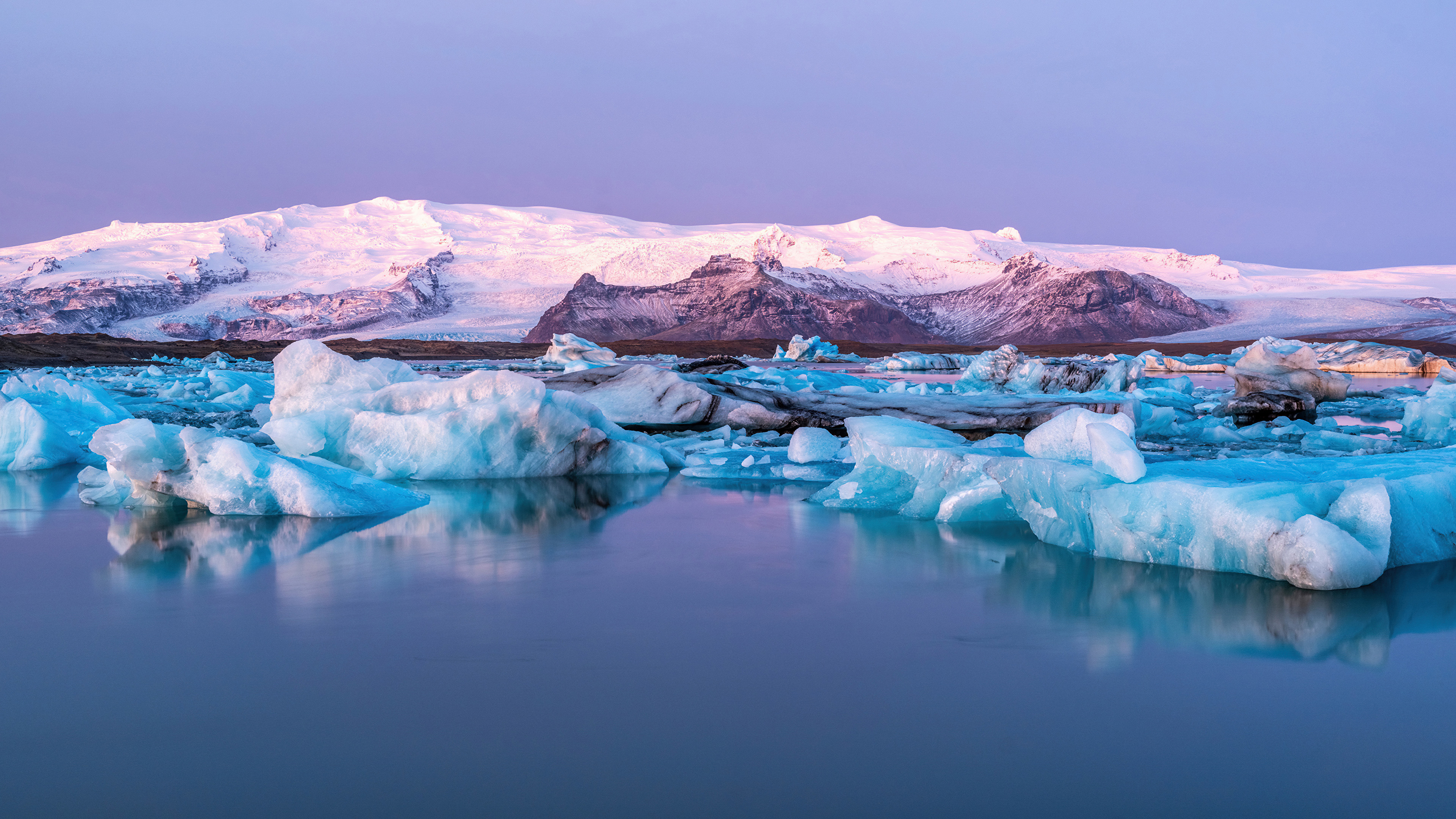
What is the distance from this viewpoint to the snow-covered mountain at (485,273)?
81.2 metres

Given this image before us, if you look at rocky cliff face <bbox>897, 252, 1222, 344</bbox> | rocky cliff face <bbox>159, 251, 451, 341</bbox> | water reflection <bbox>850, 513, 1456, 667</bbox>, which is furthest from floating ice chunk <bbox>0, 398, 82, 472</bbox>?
rocky cliff face <bbox>897, 252, 1222, 344</bbox>

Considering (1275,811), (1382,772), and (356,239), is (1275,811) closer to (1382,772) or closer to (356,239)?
(1382,772)

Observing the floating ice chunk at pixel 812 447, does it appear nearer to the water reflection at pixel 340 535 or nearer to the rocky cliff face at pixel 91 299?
the water reflection at pixel 340 535

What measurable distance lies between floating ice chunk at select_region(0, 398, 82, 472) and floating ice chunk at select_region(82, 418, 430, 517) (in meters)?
2.45

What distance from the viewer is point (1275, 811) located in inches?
67.8

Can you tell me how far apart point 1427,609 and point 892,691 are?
1944 mm

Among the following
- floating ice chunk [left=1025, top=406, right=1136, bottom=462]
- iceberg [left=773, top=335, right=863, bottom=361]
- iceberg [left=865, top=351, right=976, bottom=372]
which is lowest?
floating ice chunk [left=1025, top=406, right=1136, bottom=462]

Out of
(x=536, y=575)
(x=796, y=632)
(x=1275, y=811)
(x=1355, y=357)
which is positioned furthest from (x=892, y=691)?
(x=1355, y=357)

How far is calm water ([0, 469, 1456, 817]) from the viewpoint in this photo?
1.78m

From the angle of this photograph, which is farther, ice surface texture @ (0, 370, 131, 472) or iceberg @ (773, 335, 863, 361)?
iceberg @ (773, 335, 863, 361)

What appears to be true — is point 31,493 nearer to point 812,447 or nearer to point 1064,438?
point 812,447

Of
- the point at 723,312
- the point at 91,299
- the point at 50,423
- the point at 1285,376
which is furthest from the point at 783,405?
the point at 91,299

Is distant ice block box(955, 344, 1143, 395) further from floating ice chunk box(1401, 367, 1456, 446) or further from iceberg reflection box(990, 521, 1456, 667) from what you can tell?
iceberg reflection box(990, 521, 1456, 667)

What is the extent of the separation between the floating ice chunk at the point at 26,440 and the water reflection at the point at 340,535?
2514 mm
